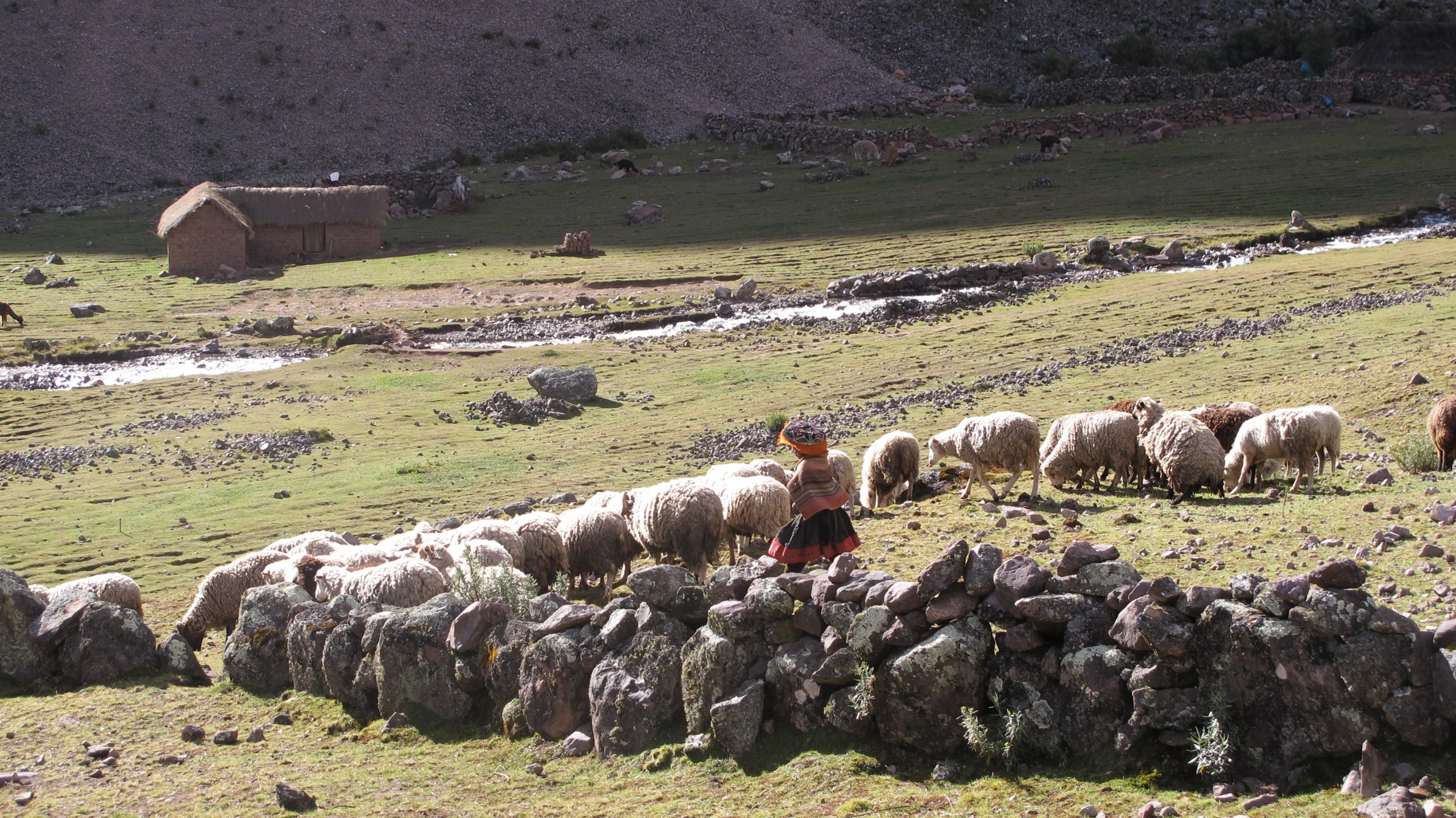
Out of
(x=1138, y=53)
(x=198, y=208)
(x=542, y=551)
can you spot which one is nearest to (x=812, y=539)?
(x=542, y=551)

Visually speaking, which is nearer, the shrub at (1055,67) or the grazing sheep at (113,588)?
the grazing sheep at (113,588)

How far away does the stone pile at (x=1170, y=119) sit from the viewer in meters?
43.8

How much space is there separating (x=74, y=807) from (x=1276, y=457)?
10632mm

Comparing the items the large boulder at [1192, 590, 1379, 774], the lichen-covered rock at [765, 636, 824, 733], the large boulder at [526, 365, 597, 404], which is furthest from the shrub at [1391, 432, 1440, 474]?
the large boulder at [526, 365, 597, 404]

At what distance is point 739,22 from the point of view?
69.5 meters

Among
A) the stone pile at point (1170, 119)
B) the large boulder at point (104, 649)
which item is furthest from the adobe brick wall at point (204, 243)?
the large boulder at point (104, 649)

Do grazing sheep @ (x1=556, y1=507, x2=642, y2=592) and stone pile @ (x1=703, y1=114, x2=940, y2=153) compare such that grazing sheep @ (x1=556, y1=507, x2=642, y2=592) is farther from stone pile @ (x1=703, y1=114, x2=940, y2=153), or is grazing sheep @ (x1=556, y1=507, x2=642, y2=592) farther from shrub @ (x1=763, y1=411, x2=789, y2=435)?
stone pile @ (x1=703, y1=114, x2=940, y2=153)

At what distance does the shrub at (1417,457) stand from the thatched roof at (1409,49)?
46260 millimetres

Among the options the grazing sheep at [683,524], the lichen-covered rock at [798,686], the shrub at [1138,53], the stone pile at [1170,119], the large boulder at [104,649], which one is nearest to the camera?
the lichen-covered rock at [798,686]

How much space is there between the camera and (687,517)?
38.8 ft

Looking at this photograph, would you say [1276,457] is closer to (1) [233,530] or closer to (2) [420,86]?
(1) [233,530]

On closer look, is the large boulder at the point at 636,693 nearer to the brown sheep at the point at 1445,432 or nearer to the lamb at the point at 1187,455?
the lamb at the point at 1187,455

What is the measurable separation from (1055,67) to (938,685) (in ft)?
211

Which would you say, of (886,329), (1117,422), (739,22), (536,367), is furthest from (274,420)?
(739,22)
